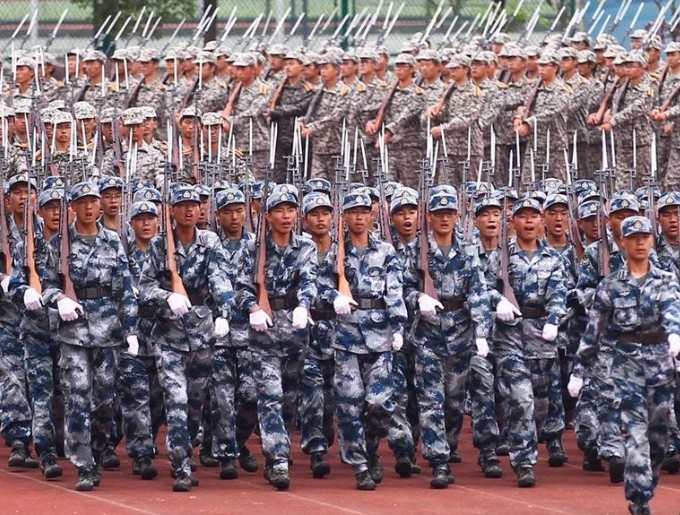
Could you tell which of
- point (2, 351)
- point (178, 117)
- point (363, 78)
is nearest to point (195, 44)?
point (363, 78)

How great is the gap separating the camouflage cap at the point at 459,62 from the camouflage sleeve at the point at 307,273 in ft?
28.5

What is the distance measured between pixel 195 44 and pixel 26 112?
646 cm

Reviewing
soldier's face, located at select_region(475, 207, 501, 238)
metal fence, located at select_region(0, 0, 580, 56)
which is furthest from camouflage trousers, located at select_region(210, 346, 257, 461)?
metal fence, located at select_region(0, 0, 580, 56)

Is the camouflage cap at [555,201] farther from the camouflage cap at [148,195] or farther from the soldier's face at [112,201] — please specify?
the soldier's face at [112,201]

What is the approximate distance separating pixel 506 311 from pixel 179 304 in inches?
88.8

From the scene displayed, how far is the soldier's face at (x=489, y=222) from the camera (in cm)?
1653

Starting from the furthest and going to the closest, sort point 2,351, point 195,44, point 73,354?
point 195,44 → point 2,351 → point 73,354

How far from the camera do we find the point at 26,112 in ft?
69.0

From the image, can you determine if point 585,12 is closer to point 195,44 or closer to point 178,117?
point 195,44

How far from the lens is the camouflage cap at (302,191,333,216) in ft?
51.0

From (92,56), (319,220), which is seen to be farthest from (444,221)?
(92,56)

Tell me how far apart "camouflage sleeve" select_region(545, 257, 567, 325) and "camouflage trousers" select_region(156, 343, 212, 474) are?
2.37 m

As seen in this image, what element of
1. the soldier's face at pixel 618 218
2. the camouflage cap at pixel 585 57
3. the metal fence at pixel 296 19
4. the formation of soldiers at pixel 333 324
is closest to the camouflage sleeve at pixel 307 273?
the formation of soldiers at pixel 333 324

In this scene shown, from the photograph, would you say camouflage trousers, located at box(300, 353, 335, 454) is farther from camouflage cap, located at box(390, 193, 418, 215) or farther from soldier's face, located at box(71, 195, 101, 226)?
soldier's face, located at box(71, 195, 101, 226)
